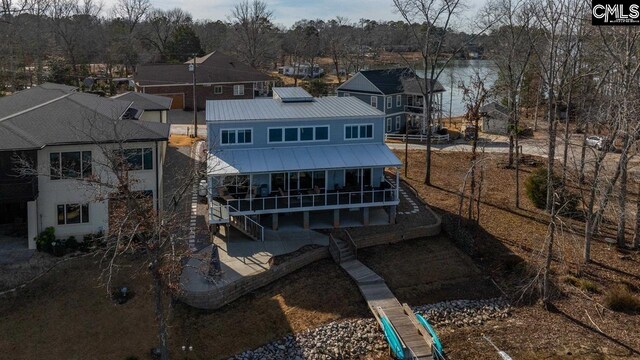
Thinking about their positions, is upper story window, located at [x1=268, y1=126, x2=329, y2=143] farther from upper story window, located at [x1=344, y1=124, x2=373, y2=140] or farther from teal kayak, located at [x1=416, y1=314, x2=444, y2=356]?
teal kayak, located at [x1=416, y1=314, x2=444, y2=356]

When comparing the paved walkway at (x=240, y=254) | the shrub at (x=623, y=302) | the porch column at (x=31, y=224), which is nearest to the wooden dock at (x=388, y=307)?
the paved walkway at (x=240, y=254)

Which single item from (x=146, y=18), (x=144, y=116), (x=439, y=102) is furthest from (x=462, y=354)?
(x=146, y=18)

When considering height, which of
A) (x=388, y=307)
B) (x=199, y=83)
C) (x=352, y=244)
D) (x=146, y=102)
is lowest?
(x=388, y=307)

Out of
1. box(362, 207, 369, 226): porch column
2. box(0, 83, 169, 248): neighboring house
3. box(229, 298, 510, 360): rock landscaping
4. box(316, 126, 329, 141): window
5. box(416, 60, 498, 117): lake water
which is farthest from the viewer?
box(416, 60, 498, 117): lake water

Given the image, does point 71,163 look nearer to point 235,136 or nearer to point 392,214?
point 235,136

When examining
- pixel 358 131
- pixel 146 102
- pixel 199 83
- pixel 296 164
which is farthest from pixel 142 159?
pixel 199 83

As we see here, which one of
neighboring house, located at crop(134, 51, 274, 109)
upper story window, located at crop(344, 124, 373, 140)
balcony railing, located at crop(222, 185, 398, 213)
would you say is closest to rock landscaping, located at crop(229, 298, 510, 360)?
balcony railing, located at crop(222, 185, 398, 213)

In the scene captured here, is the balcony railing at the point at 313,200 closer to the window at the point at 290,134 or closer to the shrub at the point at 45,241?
the window at the point at 290,134
